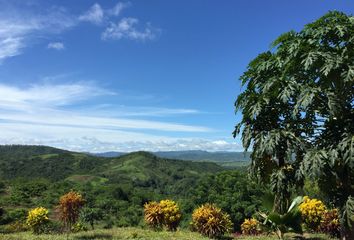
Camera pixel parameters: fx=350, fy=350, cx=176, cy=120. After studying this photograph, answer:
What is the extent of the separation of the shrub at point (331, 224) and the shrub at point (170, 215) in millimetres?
7929

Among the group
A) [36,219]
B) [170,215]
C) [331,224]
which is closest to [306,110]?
[331,224]

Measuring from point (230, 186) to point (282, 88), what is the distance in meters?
35.4

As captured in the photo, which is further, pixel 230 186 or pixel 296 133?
pixel 230 186

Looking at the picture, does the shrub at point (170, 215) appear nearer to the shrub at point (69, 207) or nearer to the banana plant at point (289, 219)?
the shrub at point (69, 207)

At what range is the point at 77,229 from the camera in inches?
935

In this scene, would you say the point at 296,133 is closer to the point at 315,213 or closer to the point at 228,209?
the point at 315,213

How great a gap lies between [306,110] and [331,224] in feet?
32.8

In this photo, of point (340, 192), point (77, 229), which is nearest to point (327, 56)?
point (340, 192)

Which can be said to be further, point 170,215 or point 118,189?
point 118,189

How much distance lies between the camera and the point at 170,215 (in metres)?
20.0

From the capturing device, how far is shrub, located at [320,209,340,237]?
59.7 feet

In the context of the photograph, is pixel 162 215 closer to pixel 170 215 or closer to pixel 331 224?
pixel 170 215

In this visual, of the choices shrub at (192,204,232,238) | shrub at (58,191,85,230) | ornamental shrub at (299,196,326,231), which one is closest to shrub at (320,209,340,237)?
ornamental shrub at (299,196,326,231)

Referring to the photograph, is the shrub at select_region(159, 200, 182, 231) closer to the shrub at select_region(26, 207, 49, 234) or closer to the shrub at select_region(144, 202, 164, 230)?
the shrub at select_region(144, 202, 164, 230)
